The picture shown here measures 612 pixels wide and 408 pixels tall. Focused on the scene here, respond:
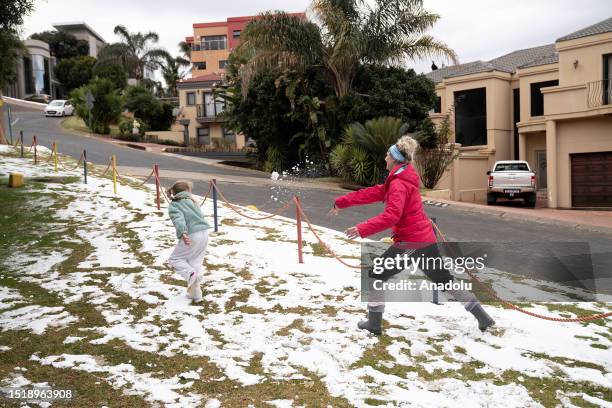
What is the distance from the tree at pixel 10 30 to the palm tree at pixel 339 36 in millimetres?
8256

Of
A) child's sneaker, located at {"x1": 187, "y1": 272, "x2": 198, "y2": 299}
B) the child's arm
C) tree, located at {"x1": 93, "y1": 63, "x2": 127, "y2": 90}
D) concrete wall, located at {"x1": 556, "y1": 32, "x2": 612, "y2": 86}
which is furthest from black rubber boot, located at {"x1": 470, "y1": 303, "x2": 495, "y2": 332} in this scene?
tree, located at {"x1": 93, "y1": 63, "x2": 127, "y2": 90}

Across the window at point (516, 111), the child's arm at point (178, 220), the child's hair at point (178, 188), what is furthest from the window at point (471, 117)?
the child's arm at point (178, 220)

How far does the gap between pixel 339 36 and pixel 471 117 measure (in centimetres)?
996

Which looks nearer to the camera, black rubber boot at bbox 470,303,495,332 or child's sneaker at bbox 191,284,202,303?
black rubber boot at bbox 470,303,495,332

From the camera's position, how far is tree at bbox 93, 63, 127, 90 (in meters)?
51.4

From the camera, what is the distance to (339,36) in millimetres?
20734

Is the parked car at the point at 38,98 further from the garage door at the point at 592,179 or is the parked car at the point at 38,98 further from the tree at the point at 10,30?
the garage door at the point at 592,179

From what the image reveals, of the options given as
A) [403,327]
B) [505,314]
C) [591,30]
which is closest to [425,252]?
[403,327]

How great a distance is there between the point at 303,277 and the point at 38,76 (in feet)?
204

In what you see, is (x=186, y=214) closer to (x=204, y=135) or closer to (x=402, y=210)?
(x=402, y=210)

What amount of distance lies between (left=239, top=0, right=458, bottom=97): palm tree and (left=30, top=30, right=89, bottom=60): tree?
52.5 metres

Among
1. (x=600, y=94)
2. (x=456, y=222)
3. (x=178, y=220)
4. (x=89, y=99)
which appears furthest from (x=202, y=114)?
(x=178, y=220)

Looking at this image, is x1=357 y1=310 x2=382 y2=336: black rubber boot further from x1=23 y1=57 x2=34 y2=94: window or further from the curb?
x1=23 y1=57 x2=34 y2=94: window

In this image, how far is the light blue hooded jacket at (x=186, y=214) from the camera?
588 cm
